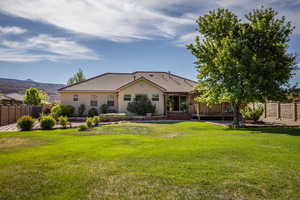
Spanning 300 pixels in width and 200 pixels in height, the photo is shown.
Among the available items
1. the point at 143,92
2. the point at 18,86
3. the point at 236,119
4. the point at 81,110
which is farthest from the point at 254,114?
the point at 18,86

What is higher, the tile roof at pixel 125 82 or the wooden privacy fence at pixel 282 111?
the tile roof at pixel 125 82

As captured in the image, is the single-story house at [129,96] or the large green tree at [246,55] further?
the single-story house at [129,96]

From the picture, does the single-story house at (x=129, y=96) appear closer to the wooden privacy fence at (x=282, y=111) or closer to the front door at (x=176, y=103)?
the front door at (x=176, y=103)

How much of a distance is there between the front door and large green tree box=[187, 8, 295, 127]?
36.1ft

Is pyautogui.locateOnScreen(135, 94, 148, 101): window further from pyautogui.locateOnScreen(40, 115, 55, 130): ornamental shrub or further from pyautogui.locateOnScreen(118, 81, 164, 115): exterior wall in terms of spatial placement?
pyautogui.locateOnScreen(40, 115, 55, 130): ornamental shrub

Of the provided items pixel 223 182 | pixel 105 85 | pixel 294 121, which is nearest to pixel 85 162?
pixel 223 182

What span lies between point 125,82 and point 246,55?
1797 centimetres

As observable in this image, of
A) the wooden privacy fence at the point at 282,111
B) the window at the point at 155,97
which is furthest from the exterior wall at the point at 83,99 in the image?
the wooden privacy fence at the point at 282,111

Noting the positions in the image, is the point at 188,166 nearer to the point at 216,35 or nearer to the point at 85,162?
the point at 85,162

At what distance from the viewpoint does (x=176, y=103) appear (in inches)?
1061

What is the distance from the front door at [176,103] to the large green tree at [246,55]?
36.1ft

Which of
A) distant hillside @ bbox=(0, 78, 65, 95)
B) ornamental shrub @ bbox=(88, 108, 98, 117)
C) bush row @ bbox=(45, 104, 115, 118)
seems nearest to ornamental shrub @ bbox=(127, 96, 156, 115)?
bush row @ bbox=(45, 104, 115, 118)

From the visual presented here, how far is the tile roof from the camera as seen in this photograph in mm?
26453

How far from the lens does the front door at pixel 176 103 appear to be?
26641mm
